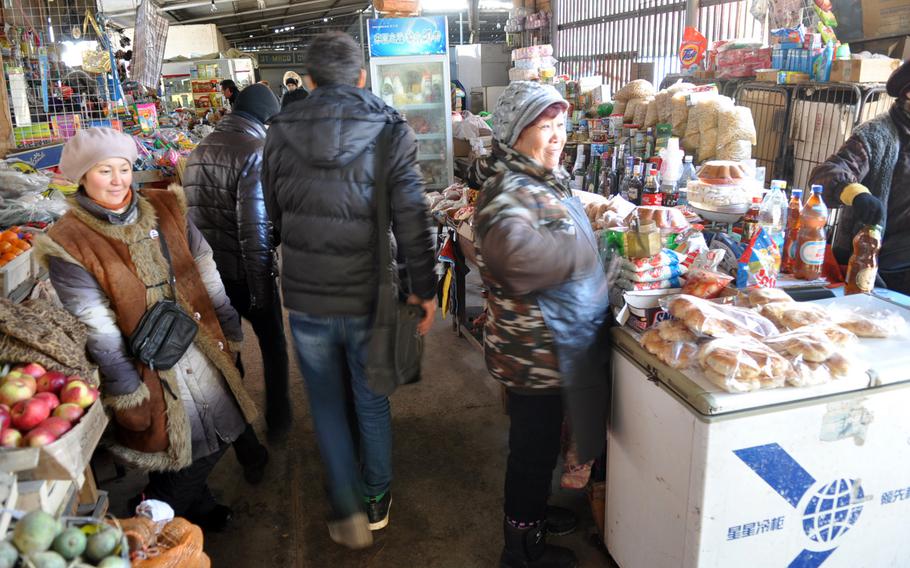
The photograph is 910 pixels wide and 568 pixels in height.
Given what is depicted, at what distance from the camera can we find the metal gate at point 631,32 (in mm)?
5781

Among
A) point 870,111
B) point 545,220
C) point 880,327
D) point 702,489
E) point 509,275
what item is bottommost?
point 702,489

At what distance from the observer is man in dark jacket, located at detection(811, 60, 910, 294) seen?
8.38 ft

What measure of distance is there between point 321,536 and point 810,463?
191 cm

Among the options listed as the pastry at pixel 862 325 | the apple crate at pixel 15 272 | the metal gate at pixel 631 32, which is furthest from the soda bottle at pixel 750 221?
the metal gate at pixel 631 32

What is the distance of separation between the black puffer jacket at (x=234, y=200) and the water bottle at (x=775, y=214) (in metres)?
2.15

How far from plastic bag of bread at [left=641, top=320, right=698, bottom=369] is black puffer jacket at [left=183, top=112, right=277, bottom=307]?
1.86 metres

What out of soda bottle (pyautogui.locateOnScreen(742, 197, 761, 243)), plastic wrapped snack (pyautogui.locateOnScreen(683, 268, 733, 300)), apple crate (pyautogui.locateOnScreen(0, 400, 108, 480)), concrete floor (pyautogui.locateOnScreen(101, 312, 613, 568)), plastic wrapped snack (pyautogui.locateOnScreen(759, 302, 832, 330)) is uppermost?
soda bottle (pyautogui.locateOnScreen(742, 197, 761, 243))

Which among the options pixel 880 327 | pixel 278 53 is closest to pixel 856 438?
pixel 880 327

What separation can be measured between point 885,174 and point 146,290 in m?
3.01

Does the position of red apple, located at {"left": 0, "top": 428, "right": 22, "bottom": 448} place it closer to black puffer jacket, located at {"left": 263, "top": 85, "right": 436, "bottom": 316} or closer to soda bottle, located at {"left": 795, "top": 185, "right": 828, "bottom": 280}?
black puffer jacket, located at {"left": 263, "top": 85, "right": 436, "bottom": 316}

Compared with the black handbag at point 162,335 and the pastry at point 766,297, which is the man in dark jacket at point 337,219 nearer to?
the black handbag at point 162,335

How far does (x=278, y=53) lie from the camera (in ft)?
95.6

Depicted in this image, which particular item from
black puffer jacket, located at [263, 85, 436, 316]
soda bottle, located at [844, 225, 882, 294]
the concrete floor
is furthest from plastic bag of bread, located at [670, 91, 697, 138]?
black puffer jacket, located at [263, 85, 436, 316]

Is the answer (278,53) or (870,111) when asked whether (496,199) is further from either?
(278,53)
